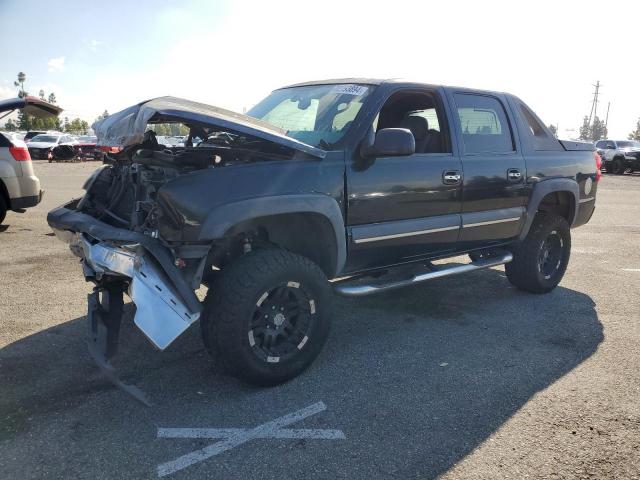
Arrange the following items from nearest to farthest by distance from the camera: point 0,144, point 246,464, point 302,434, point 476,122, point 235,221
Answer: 1. point 246,464
2. point 302,434
3. point 235,221
4. point 476,122
5. point 0,144

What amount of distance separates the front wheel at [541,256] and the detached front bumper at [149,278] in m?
3.53

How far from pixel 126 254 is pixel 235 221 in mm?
655

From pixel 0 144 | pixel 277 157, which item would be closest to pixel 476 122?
pixel 277 157

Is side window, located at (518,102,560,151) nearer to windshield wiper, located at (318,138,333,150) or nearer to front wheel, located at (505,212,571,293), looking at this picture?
front wheel, located at (505,212,571,293)

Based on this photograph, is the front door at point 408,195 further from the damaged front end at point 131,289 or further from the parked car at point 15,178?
the parked car at point 15,178

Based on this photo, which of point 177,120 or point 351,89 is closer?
point 177,120

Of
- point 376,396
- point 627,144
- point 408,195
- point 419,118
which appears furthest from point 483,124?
point 627,144

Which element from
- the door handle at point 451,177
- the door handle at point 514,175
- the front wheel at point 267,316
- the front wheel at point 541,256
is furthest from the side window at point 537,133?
the front wheel at point 267,316

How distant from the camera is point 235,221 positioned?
9.58 ft

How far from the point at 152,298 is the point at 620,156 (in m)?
29.4

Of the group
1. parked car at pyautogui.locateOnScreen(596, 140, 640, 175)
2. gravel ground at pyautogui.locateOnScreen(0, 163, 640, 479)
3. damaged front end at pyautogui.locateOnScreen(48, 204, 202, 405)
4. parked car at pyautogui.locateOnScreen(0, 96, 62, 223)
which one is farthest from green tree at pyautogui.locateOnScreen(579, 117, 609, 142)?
damaged front end at pyautogui.locateOnScreen(48, 204, 202, 405)

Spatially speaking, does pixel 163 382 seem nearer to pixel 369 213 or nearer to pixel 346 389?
pixel 346 389

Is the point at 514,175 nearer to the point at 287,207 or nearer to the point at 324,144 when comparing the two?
the point at 324,144

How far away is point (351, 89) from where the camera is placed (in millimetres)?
3910
